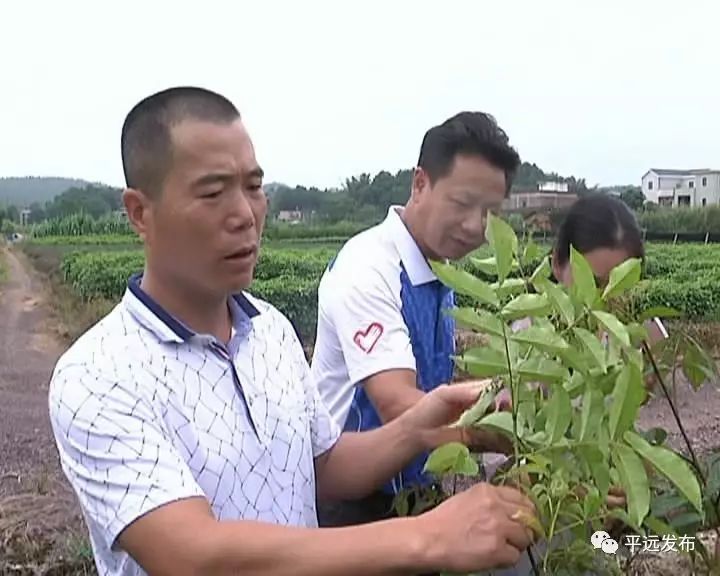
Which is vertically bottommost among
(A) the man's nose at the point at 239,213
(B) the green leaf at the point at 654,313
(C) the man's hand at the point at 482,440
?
(C) the man's hand at the point at 482,440

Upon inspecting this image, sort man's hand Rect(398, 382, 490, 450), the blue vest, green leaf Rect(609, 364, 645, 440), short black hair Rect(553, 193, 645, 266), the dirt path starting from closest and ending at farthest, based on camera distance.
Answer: green leaf Rect(609, 364, 645, 440) < man's hand Rect(398, 382, 490, 450) < the blue vest < short black hair Rect(553, 193, 645, 266) < the dirt path

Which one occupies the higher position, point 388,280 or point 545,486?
point 388,280

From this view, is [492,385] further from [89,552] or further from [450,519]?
[89,552]

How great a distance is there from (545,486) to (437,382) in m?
0.95

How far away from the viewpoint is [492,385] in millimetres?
900

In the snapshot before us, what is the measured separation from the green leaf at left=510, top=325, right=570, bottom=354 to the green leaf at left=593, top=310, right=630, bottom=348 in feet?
0.12

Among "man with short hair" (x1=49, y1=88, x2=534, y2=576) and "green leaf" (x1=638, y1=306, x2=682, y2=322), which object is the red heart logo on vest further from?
"green leaf" (x1=638, y1=306, x2=682, y2=322)

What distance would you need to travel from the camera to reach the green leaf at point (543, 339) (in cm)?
78

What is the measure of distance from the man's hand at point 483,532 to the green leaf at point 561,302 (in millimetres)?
172

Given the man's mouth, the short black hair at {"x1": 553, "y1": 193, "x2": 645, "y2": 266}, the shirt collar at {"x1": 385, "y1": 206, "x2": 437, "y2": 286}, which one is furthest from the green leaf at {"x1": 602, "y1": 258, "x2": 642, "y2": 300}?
the short black hair at {"x1": 553, "y1": 193, "x2": 645, "y2": 266}

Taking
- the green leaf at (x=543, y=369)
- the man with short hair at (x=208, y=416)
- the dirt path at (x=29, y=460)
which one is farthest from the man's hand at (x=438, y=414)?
the dirt path at (x=29, y=460)

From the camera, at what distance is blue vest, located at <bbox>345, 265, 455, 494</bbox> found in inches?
68.6

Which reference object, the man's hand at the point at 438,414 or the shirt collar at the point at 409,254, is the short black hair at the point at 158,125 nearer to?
the man's hand at the point at 438,414

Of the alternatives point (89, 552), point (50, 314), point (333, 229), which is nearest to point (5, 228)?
point (333, 229)
